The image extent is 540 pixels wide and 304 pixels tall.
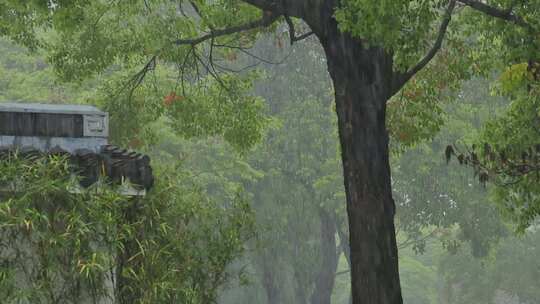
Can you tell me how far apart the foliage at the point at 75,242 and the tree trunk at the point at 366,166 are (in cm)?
223

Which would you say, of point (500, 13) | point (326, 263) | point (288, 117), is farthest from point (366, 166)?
point (326, 263)

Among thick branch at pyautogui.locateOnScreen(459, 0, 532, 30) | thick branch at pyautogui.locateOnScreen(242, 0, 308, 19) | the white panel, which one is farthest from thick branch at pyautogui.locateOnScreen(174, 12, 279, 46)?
thick branch at pyautogui.locateOnScreen(459, 0, 532, 30)

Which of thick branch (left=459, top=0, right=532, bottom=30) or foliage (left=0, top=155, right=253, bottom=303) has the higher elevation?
thick branch (left=459, top=0, right=532, bottom=30)

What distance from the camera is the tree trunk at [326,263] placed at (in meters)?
37.2

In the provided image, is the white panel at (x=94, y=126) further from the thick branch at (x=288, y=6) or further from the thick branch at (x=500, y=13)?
the thick branch at (x=500, y=13)

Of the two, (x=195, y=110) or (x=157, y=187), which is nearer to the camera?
(x=157, y=187)

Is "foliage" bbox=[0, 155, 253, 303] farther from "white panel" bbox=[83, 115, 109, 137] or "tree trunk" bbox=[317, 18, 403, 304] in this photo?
"tree trunk" bbox=[317, 18, 403, 304]

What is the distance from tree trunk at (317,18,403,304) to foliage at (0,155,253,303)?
2.23 meters

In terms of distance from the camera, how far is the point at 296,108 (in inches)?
1436

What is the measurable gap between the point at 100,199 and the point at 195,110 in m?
7.90

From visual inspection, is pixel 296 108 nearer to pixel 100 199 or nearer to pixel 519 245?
pixel 519 245

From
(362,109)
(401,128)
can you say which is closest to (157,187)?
(362,109)

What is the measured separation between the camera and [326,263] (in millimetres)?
37344

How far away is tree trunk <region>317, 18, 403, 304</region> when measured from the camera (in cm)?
1245
